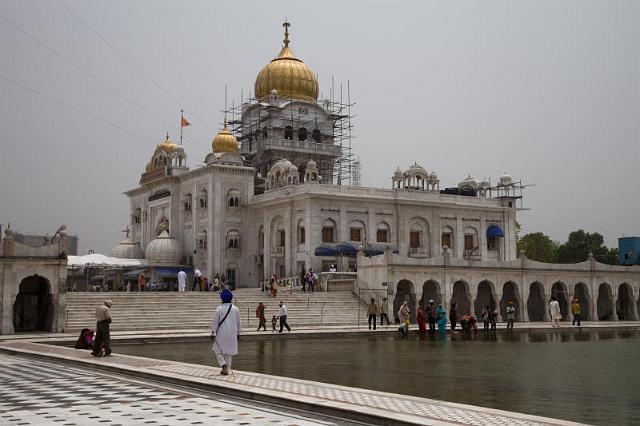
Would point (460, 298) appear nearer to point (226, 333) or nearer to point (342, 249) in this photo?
point (342, 249)

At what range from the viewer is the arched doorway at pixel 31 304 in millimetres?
31062

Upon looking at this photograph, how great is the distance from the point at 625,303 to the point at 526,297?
33.0 feet

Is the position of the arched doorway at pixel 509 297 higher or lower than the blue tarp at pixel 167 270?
lower

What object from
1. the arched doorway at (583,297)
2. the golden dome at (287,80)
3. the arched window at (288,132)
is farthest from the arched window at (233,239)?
the arched doorway at (583,297)

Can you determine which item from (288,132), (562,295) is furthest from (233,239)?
(562,295)

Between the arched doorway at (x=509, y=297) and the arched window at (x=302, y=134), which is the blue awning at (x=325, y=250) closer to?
the arched doorway at (x=509, y=297)

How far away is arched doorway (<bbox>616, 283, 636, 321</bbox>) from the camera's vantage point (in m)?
46.7

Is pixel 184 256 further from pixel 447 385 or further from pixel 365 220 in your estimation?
pixel 447 385

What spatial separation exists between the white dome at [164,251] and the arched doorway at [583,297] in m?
27.8

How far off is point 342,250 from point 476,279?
952cm

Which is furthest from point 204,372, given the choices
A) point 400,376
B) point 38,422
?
point 38,422

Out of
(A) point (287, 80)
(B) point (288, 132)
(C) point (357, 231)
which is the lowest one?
(C) point (357, 231)

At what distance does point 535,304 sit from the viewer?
45125 millimetres

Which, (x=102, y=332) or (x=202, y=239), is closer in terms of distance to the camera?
(x=102, y=332)
